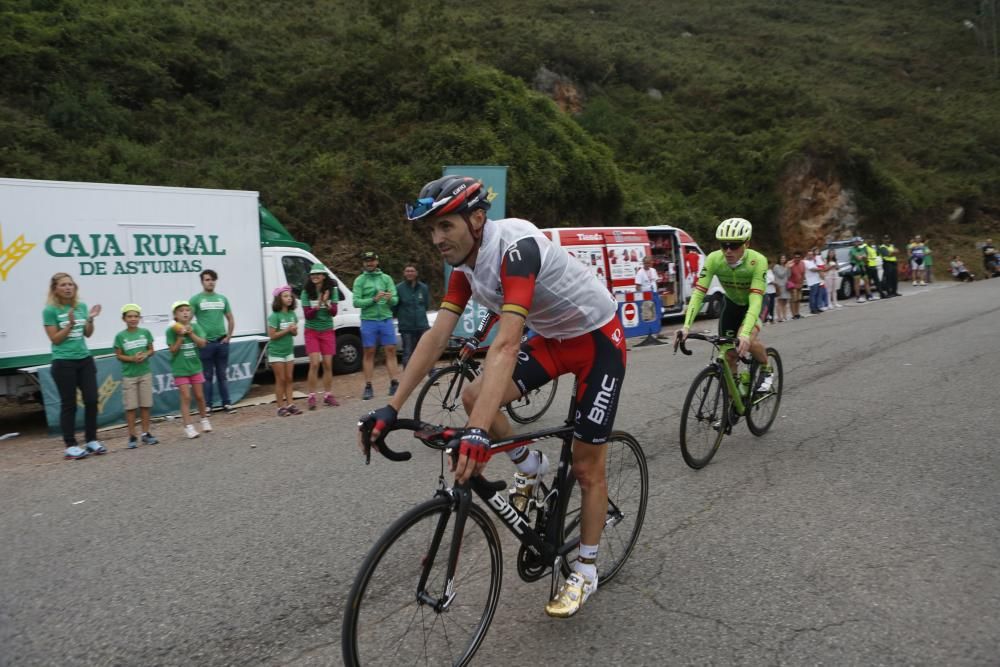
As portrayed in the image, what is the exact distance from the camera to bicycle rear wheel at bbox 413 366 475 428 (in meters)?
6.84

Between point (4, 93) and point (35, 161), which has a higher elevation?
point (4, 93)

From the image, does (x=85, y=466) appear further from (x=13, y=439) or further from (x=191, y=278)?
(x=191, y=278)

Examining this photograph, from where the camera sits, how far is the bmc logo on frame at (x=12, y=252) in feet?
29.1

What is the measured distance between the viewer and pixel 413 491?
17.7ft

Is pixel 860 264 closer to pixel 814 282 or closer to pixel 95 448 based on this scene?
pixel 814 282

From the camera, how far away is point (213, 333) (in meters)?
9.57

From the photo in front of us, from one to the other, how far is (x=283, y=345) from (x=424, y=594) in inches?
287

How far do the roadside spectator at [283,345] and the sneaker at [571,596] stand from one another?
655 cm

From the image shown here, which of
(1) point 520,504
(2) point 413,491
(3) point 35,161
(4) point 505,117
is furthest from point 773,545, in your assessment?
(4) point 505,117

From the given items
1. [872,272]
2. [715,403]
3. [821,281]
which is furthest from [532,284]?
[872,272]

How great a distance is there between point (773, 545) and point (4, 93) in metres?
22.0

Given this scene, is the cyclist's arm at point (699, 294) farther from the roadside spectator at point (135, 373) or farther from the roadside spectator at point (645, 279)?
the roadside spectator at point (645, 279)

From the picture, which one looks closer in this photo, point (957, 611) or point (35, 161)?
point (957, 611)

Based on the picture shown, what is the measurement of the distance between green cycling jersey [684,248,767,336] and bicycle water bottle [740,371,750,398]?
480 mm
